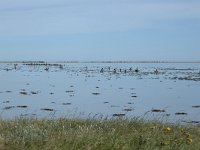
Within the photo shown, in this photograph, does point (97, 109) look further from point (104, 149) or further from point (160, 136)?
point (104, 149)

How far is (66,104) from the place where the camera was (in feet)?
99.4

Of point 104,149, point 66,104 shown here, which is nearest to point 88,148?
point 104,149

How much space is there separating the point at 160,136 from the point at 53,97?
26.3 meters

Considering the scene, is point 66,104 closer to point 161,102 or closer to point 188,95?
point 161,102

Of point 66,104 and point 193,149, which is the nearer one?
point 193,149

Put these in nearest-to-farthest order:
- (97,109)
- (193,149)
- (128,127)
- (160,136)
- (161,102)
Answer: (193,149) → (160,136) → (128,127) → (97,109) → (161,102)

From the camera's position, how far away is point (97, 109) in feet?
90.7

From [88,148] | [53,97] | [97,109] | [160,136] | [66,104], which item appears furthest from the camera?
[53,97]

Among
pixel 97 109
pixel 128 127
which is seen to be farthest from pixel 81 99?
pixel 128 127

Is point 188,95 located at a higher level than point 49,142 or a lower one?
lower

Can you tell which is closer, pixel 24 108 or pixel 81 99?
pixel 24 108

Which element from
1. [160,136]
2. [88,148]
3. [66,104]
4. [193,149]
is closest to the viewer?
[88,148]

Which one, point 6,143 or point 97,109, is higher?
point 6,143

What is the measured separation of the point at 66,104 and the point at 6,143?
22283 millimetres
